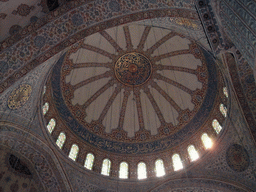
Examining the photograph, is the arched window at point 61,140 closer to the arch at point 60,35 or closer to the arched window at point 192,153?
the arch at point 60,35

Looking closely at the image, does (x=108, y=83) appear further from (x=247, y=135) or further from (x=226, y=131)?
(x=247, y=135)

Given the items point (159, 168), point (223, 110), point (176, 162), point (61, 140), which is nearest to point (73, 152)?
point (61, 140)

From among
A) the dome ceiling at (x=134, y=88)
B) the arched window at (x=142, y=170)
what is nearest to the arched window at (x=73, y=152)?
the dome ceiling at (x=134, y=88)

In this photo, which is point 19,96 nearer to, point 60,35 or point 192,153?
point 60,35

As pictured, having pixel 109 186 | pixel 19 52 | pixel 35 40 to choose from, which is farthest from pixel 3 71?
pixel 109 186

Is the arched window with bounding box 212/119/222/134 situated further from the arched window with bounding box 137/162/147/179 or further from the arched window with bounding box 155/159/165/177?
the arched window with bounding box 137/162/147/179

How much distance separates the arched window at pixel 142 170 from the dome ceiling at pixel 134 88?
773 millimetres

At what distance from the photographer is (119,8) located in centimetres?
686

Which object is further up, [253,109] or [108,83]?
[108,83]

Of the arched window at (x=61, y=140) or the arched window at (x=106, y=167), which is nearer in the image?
the arched window at (x=61, y=140)

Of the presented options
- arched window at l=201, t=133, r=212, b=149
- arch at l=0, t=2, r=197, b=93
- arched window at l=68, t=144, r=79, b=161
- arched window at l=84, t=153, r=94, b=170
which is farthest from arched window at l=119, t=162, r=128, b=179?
arch at l=0, t=2, r=197, b=93

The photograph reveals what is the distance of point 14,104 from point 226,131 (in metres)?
7.42

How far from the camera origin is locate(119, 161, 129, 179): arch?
33.6ft

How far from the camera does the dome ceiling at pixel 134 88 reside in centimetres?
1106
